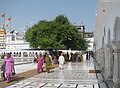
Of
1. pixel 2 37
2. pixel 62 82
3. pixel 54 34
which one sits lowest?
pixel 62 82

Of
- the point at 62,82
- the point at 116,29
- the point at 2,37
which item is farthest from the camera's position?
the point at 2,37

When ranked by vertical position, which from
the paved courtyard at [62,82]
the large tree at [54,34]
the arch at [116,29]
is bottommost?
the paved courtyard at [62,82]

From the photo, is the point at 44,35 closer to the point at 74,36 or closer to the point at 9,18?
the point at 74,36

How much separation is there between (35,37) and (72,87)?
45.1m

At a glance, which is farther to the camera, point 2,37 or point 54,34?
point 2,37

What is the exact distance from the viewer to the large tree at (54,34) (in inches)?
2035

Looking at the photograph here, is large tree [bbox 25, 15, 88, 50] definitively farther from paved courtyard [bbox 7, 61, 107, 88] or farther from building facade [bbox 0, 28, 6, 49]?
building facade [bbox 0, 28, 6, 49]

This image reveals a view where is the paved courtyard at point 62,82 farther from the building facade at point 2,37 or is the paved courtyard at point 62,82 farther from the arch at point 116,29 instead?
the building facade at point 2,37

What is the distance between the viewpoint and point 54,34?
53656 mm

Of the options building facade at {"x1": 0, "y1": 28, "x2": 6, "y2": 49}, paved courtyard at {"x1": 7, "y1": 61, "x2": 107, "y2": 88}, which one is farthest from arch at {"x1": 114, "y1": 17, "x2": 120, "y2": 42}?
building facade at {"x1": 0, "y1": 28, "x2": 6, "y2": 49}

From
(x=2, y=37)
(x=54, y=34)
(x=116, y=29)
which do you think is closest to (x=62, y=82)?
(x=116, y=29)

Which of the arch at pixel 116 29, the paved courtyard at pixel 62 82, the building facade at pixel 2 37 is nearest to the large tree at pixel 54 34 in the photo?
the paved courtyard at pixel 62 82

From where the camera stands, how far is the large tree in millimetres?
51688

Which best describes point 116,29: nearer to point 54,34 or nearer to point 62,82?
point 62,82
